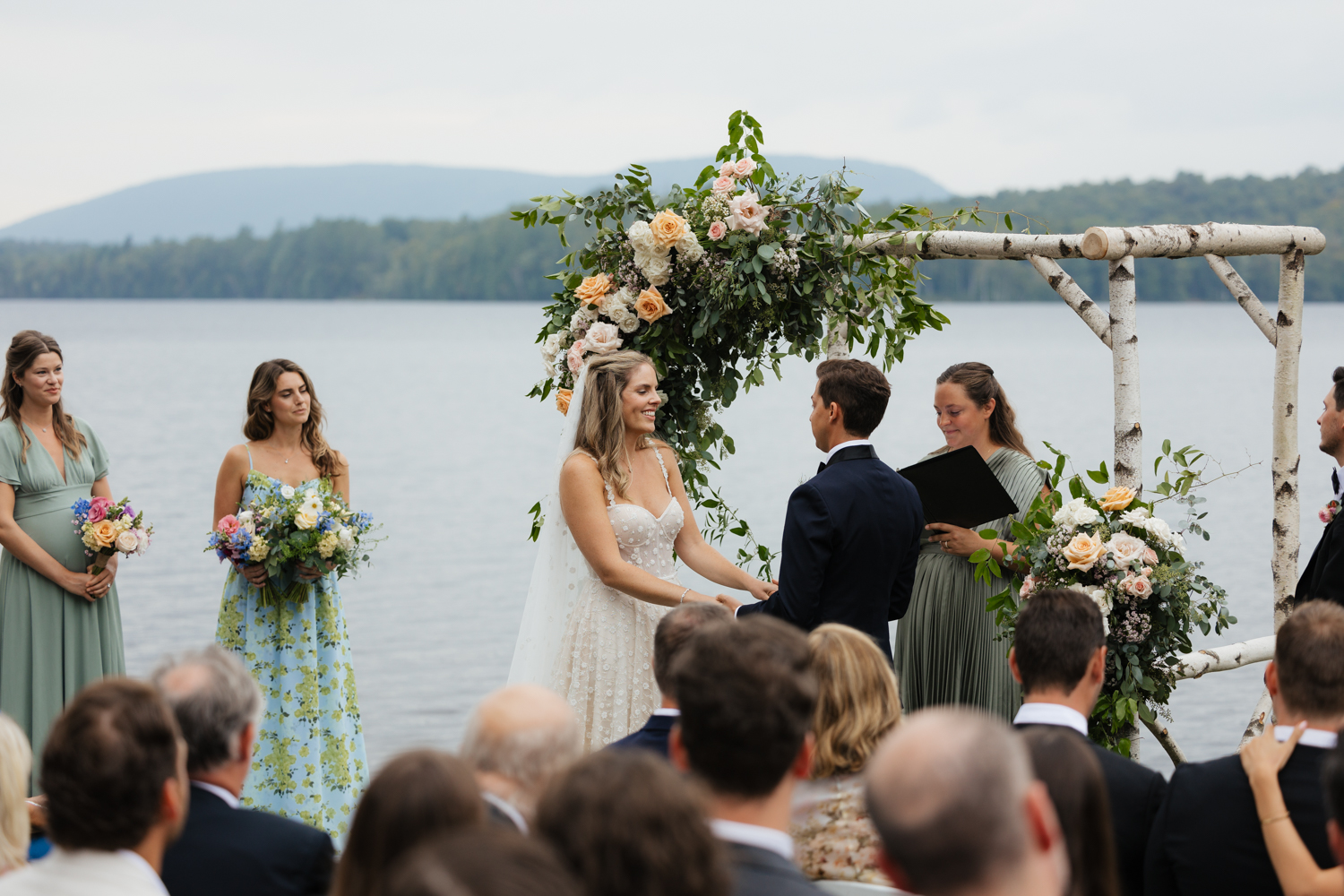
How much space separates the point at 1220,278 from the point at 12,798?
182 inches

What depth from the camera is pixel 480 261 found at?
286 ft

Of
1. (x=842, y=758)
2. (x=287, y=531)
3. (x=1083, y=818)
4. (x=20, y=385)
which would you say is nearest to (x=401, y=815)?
(x=1083, y=818)

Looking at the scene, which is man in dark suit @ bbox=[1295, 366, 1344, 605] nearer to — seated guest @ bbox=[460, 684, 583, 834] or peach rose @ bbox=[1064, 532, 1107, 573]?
peach rose @ bbox=[1064, 532, 1107, 573]

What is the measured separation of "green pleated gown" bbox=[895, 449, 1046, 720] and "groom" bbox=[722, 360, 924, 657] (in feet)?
2.23

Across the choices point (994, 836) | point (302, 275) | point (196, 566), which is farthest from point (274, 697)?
point (302, 275)

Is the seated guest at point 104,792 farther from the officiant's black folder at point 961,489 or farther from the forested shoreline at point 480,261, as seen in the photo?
Result: the forested shoreline at point 480,261

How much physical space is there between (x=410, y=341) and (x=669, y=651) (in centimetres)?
7828

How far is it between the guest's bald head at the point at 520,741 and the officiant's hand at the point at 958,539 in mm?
2754

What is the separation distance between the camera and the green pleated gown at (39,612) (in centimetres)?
521

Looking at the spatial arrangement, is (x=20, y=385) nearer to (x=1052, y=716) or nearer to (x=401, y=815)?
(x=401, y=815)

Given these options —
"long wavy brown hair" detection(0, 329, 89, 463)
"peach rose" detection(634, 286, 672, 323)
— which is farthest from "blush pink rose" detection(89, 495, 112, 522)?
"peach rose" detection(634, 286, 672, 323)

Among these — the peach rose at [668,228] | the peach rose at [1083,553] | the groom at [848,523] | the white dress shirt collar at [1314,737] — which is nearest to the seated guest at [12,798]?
the groom at [848,523]

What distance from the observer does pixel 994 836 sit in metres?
1.68

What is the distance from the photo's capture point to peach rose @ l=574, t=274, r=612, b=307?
208 inches
